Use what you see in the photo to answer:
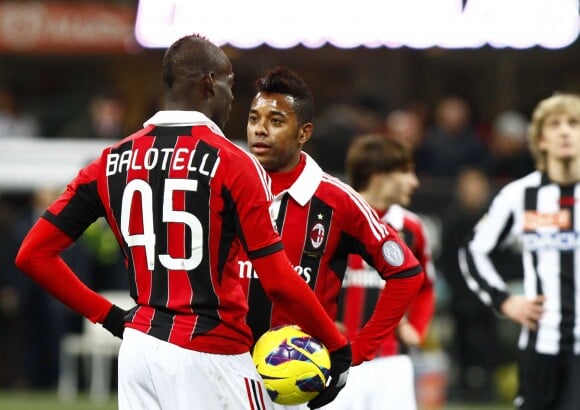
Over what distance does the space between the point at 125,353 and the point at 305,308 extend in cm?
64

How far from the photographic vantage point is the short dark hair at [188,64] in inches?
187

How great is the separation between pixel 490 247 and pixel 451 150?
23.7 ft

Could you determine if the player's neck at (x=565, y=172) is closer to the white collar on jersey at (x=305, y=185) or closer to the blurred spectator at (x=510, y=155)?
the white collar on jersey at (x=305, y=185)

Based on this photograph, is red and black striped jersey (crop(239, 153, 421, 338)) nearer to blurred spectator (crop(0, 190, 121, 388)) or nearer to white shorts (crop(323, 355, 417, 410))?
white shorts (crop(323, 355, 417, 410))

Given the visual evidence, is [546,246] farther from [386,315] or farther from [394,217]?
[386,315]

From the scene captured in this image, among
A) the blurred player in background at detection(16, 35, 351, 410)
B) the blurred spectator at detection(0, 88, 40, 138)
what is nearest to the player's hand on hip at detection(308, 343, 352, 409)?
the blurred player in background at detection(16, 35, 351, 410)

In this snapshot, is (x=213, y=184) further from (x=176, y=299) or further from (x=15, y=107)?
(x=15, y=107)

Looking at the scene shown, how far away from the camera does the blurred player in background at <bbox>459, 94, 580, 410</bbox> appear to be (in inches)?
253

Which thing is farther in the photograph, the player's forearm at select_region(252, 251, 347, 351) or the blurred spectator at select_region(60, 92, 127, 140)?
the blurred spectator at select_region(60, 92, 127, 140)

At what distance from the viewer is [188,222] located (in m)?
4.59

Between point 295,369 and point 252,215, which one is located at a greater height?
point 252,215

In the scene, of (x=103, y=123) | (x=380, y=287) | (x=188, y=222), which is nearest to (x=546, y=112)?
(x=380, y=287)

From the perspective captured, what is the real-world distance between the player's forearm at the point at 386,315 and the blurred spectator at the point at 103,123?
908 cm

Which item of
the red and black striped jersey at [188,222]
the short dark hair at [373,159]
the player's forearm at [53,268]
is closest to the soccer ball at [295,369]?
the red and black striped jersey at [188,222]
